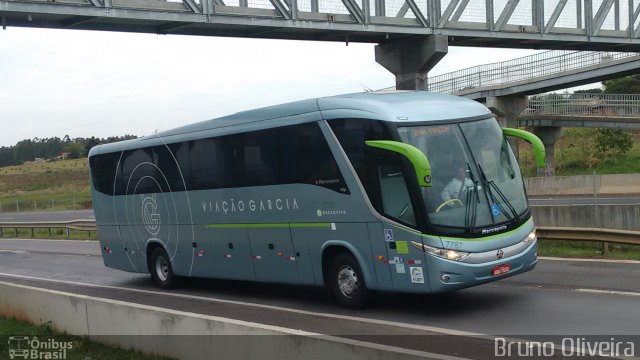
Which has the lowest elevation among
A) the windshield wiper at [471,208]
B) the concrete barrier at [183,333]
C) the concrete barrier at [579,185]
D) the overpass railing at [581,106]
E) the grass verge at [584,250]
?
the concrete barrier at [579,185]

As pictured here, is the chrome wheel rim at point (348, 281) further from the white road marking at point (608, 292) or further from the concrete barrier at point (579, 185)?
the concrete barrier at point (579, 185)

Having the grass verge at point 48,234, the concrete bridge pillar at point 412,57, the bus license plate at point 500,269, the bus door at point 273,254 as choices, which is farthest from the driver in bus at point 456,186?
the grass verge at point 48,234

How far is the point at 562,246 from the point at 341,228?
7937 millimetres

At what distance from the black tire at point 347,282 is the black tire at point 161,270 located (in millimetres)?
5323

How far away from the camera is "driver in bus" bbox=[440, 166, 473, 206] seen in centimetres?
1008

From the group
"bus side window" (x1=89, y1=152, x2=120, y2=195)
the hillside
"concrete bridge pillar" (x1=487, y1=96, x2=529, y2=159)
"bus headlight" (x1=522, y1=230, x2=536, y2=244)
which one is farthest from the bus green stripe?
the hillside

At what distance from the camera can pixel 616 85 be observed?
92000 mm

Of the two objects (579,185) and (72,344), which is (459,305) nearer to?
(72,344)

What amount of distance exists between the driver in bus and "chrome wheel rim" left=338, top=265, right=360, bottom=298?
1.98 meters

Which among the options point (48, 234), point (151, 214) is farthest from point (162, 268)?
point (48, 234)

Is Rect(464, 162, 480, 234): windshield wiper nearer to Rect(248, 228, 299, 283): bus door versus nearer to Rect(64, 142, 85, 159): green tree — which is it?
Rect(248, 228, 299, 283): bus door

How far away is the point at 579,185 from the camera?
37.7 metres

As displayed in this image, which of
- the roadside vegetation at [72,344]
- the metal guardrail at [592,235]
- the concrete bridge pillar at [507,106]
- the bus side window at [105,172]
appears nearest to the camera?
the roadside vegetation at [72,344]

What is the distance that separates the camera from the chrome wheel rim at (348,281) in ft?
36.7
